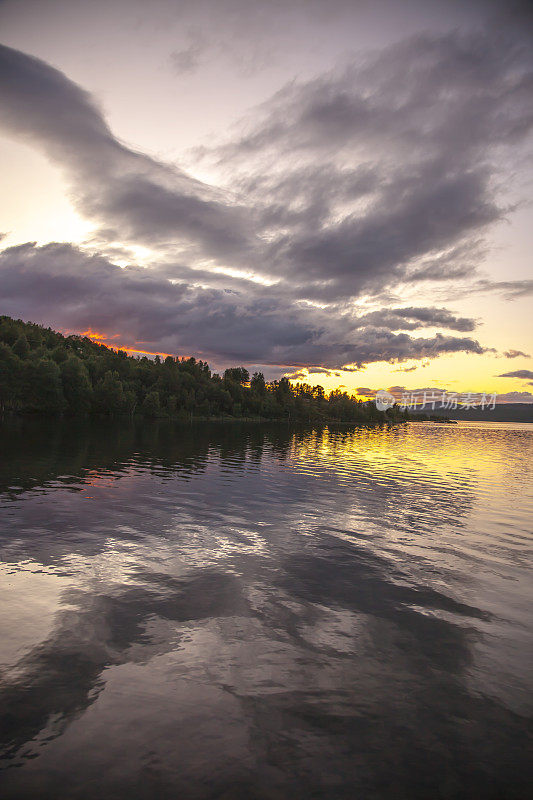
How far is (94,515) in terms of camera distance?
101ft

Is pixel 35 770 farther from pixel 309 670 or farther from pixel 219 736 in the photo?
pixel 309 670

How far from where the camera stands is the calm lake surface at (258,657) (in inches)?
373

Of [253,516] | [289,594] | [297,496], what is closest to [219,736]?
[289,594]

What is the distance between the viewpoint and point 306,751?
1008 centimetres

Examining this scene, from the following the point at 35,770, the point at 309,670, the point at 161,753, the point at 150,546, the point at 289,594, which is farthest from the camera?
the point at 150,546

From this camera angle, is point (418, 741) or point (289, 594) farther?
point (289, 594)

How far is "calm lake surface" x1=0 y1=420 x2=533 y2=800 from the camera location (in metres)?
9.47

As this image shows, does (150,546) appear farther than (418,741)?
Yes

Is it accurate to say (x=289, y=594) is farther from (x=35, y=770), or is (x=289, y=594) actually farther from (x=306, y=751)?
(x=35, y=770)

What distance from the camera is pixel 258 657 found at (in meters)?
14.0

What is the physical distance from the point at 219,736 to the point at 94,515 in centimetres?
2329

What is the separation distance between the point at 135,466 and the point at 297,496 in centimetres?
2520

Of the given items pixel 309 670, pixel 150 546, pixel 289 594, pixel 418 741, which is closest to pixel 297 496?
pixel 150 546

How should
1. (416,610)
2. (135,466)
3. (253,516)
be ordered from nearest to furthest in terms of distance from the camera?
1. (416,610)
2. (253,516)
3. (135,466)
